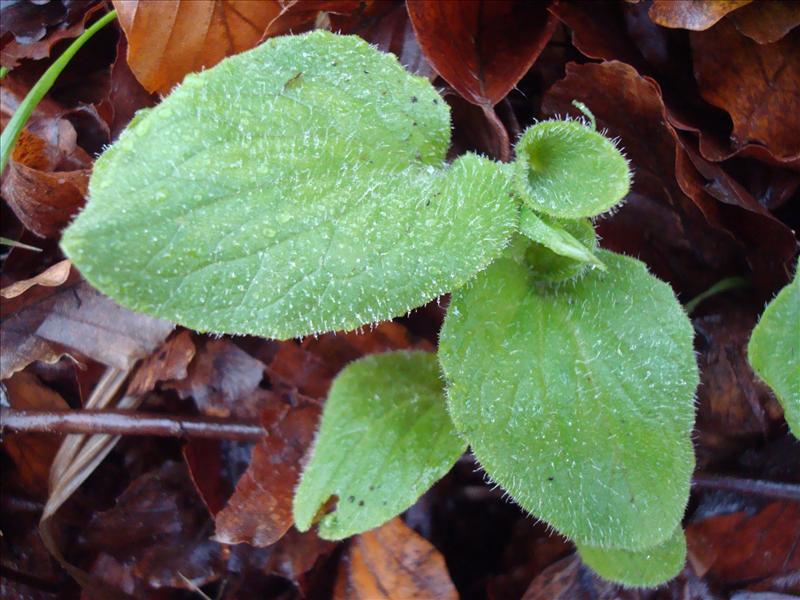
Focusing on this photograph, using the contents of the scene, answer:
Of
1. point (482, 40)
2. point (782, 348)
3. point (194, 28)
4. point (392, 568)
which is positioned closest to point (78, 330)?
point (194, 28)

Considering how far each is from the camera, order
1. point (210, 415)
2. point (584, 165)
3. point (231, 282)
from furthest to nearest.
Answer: point (210, 415), point (584, 165), point (231, 282)

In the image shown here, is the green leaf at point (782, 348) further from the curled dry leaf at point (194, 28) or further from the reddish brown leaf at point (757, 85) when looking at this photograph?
the curled dry leaf at point (194, 28)

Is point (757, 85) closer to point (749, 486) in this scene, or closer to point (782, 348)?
point (782, 348)

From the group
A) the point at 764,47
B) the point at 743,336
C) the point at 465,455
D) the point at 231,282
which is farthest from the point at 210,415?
the point at 764,47

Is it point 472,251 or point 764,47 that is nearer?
point 472,251

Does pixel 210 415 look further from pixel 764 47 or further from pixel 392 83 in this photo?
pixel 764 47

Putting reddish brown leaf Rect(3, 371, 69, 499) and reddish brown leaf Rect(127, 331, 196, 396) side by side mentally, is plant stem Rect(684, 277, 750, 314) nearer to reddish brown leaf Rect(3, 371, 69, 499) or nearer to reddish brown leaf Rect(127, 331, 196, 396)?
reddish brown leaf Rect(127, 331, 196, 396)
